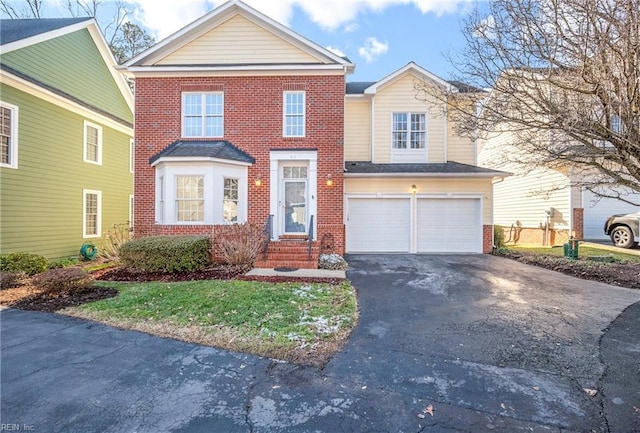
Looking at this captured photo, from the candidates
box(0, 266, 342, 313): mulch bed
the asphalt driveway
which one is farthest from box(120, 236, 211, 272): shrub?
the asphalt driveway

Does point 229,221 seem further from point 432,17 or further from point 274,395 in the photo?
point 432,17

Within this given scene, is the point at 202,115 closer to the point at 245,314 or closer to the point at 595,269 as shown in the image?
the point at 245,314

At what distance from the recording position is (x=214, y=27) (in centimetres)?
1170

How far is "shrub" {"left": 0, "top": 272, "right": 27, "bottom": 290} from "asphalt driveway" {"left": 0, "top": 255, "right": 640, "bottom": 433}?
235cm

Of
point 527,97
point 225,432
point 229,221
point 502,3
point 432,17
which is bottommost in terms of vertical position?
point 225,432

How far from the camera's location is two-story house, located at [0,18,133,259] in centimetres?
1028

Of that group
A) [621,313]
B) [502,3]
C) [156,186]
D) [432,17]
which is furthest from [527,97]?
[156,186]

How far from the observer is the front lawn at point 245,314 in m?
4.53

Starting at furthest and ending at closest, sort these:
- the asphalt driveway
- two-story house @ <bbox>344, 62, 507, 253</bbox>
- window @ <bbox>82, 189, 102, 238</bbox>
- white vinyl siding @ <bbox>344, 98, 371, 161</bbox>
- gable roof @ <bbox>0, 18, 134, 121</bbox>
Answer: white vinyl siding @ <bbox>344, 98, 371, 161</bbox>
window @ <bbox>82, 189, 102, 238</bbox>
two-story house @ <bbox>344, 62, 507, 253</bbox>
gable roof @ <bbox>0, 18, 134, 121</bbox>
the asphalt driveway

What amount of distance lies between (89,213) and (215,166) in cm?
716

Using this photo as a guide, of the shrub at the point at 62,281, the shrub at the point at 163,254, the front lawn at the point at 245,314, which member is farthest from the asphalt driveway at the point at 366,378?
the shrub at the point at 163,254

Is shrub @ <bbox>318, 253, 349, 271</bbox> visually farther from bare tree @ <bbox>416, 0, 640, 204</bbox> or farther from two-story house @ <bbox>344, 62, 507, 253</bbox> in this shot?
bare tree @ <bbox>416, 0, 640, 204</bbox>

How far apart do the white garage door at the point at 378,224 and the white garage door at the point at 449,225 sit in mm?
600

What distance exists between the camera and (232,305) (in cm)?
591
